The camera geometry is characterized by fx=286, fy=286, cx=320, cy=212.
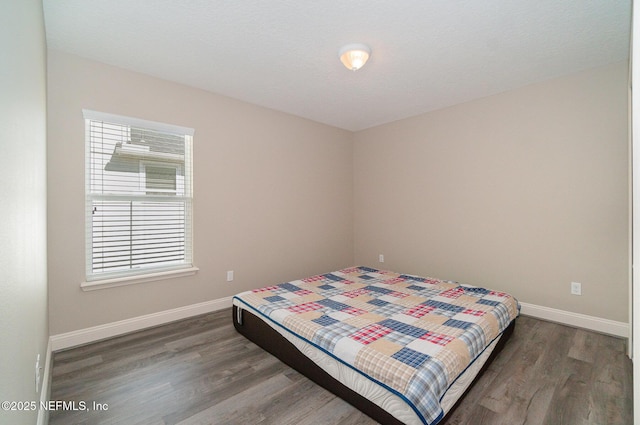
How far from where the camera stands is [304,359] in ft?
6.86

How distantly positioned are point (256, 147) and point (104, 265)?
7.00 ft

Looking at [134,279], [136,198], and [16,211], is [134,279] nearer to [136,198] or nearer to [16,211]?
[136,198]

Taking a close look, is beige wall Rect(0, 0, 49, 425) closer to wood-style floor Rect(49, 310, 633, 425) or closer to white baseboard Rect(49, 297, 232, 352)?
wood-style floor Rect(49, 310, 633, 425)

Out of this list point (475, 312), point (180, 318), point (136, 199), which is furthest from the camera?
point (180, 318)

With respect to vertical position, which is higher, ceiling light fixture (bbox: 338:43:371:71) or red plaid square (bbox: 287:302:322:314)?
ceiling light fixture (bbox: 338:43:371:71)

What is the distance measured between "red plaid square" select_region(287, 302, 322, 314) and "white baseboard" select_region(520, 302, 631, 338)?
2.46 metres

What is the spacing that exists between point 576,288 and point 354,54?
3220 millimetres

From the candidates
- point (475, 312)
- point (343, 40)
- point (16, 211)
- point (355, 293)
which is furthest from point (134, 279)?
point (475, 312)

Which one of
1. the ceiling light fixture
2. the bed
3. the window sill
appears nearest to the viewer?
the bed

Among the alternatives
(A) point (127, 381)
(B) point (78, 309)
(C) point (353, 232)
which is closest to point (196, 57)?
(B) point (78, 309)

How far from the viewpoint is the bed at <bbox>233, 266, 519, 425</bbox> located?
155 centimetres

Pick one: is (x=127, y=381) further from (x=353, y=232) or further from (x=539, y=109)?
(x=539, y=109)

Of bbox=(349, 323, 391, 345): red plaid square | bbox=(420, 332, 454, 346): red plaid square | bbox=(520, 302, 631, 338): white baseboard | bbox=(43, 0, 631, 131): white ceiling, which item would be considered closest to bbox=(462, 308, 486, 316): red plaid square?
bbox=(420, 332, 454, 346): red plaid square

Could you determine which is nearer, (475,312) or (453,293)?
(475,312)
